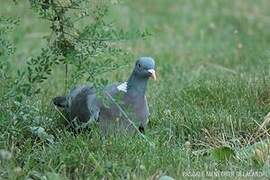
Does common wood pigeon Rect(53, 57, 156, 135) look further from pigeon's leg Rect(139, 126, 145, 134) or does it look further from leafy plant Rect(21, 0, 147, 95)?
leafy plant Rect(21, 0, 147, 95)

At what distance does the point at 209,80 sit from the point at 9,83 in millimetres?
1897

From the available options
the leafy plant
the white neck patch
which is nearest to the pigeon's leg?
the white neck patch

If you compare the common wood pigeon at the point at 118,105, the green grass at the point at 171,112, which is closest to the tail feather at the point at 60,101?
the green grass at the point at 171,112

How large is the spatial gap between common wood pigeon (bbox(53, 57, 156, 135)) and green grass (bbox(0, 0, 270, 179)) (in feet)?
0.39

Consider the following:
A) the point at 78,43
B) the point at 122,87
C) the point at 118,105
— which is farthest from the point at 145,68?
the point at 78,43

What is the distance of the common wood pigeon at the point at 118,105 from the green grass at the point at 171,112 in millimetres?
120

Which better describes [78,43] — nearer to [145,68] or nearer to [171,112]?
[145,68]

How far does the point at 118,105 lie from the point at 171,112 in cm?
66

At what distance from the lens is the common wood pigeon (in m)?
4.35

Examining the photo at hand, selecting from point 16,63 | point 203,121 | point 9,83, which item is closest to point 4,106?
point 9,83

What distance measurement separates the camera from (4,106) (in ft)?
14.1

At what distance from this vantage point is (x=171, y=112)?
488cm

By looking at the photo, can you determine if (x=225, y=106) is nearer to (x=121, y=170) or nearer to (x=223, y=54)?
(x=121, y=170)

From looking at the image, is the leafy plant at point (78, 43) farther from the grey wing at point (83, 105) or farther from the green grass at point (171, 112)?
the green grass at point (171, 112)
